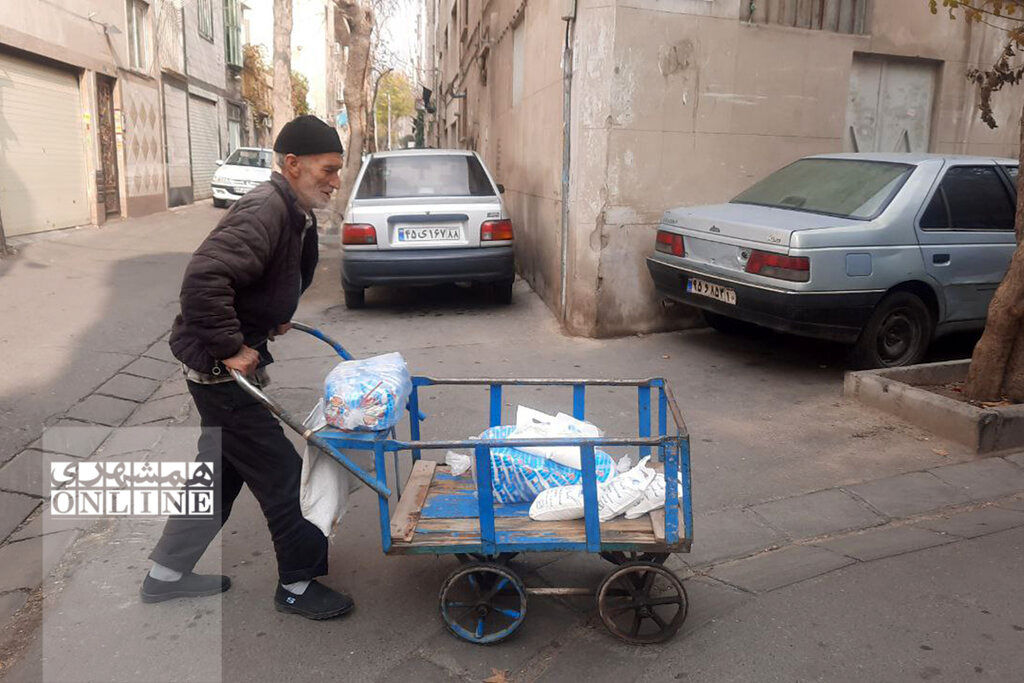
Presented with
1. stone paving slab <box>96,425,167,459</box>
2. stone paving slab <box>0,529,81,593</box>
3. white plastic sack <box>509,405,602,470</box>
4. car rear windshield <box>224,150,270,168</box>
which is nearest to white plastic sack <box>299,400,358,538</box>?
white plastic sack <box>509,405,602,470</box>

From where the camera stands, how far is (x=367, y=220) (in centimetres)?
804

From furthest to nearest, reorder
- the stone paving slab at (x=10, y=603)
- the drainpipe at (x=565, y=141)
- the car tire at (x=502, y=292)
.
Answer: the car tire at (x=502, y=292), the drainpipe at (x=565, y=141), the stone paving slab at (x=10, y=603)

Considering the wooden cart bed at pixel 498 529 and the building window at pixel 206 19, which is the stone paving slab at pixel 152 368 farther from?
the building window at pixel 206 19

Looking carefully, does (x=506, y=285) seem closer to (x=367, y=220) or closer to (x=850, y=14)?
(x=367, y=220)

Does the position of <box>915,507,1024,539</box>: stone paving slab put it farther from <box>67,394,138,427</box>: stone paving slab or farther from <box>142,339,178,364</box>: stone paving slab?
<box>142,339,178,364</box>: stone paving slab

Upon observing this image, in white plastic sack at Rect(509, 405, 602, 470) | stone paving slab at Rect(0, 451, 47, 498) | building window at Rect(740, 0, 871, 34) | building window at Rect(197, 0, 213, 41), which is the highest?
building window at Rect(197, 0, 213, 41)

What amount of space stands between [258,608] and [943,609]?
2618 millimetres

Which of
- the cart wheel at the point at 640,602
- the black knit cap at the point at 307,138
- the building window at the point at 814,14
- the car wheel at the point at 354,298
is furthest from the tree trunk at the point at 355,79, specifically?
the cart wheel at the point at 640,602

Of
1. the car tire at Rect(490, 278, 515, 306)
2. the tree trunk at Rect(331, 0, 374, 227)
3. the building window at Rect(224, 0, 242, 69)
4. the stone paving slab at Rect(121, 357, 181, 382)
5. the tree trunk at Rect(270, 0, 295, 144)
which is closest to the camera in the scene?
the stone paving slab at Rect(121, 357, 181, 382)

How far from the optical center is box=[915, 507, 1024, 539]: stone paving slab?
3822mm

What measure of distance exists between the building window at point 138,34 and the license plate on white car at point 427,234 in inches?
474

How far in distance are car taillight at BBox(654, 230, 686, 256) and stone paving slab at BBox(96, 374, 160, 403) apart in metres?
4.06

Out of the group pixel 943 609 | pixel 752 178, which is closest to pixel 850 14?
pixel 752 178

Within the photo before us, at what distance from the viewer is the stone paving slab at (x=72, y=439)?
4.80 m
